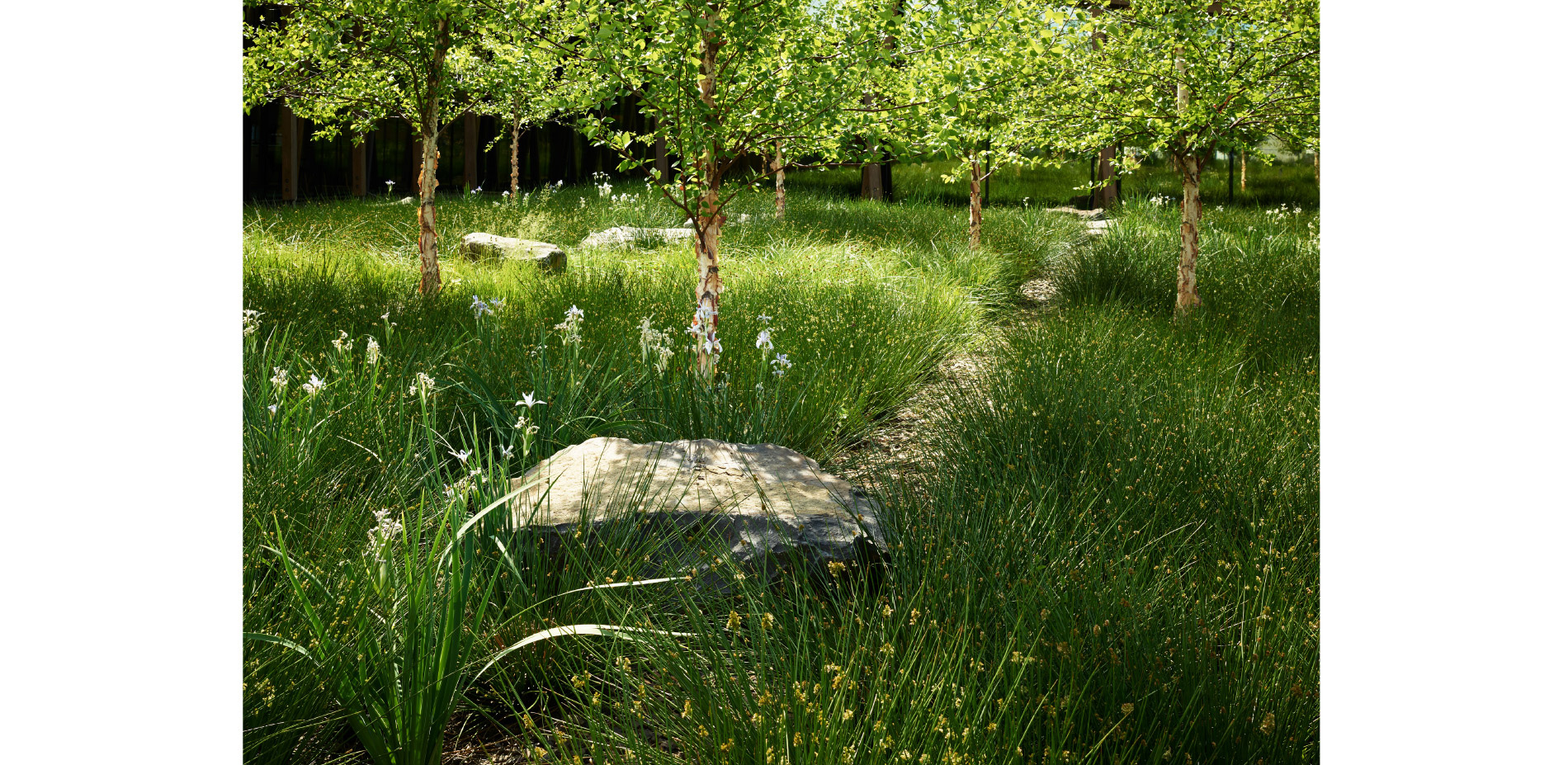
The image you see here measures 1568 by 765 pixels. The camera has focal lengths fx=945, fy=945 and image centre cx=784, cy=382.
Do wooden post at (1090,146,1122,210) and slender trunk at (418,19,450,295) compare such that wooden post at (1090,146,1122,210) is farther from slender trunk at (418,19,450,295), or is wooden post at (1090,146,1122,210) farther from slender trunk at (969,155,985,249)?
slender trunk at (418,19,450,295)

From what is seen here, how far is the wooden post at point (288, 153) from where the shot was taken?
10250 millimetres

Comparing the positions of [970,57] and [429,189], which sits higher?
[970,57]

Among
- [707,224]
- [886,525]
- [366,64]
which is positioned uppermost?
[366,64]

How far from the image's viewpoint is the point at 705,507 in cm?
281

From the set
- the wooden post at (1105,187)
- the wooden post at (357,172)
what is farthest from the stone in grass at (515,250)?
the wooden post at (1105,187)

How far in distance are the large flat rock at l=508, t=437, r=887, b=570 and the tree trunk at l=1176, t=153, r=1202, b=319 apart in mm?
4219

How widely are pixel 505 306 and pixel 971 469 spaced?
147 inches

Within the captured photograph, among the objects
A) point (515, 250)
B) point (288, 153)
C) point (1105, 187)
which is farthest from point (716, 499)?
point (1105, 187)

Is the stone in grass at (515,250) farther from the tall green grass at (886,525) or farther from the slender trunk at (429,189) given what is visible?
the slender trunk at (429,189)

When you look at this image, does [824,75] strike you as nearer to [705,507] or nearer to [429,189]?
[705,507]

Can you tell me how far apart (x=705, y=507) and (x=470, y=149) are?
1387 centimetres

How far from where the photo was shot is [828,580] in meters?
2.62

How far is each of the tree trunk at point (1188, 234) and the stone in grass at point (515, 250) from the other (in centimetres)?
532

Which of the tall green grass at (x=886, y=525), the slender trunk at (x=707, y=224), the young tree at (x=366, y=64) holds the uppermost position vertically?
the young tree at (x=366, y=64)
